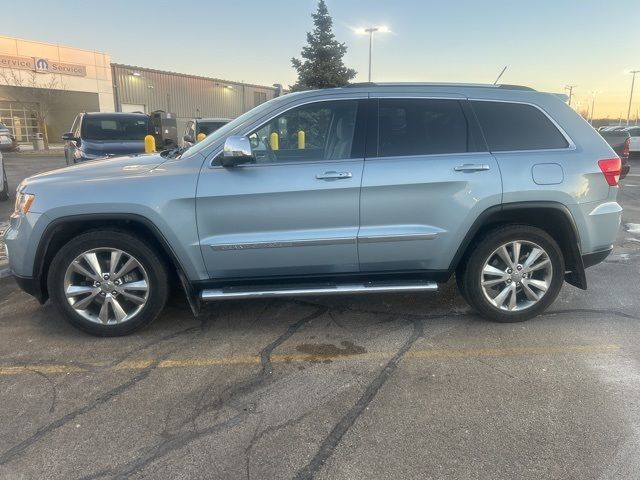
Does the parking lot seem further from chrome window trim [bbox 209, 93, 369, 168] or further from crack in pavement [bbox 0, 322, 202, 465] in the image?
chrome window trim [bbox 209, 93, 369, 168]

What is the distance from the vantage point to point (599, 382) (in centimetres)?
321

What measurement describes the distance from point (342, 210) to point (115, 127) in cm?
902

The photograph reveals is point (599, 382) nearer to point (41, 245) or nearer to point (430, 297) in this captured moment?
point (430, 297)

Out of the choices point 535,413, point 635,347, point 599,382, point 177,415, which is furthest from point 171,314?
point 635,347

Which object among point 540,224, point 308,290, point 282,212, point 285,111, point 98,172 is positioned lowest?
point 308,290

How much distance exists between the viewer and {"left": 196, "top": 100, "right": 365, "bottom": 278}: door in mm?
3654

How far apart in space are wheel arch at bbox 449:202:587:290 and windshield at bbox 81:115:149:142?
9.11 meters

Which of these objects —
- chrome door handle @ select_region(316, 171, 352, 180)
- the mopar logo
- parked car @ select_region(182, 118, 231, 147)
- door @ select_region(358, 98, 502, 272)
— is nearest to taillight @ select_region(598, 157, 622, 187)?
door @ select_region(358, 98, 502, 272)

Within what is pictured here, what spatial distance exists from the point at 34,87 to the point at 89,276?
34.4m

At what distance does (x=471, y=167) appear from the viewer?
3.81m

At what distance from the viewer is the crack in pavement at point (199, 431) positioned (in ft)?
7.93

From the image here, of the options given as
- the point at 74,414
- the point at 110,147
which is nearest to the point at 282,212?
the point at 74,414

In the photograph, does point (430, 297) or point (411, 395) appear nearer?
point (411, 395)

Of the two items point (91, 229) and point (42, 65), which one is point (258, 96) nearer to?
point (42, 65)
